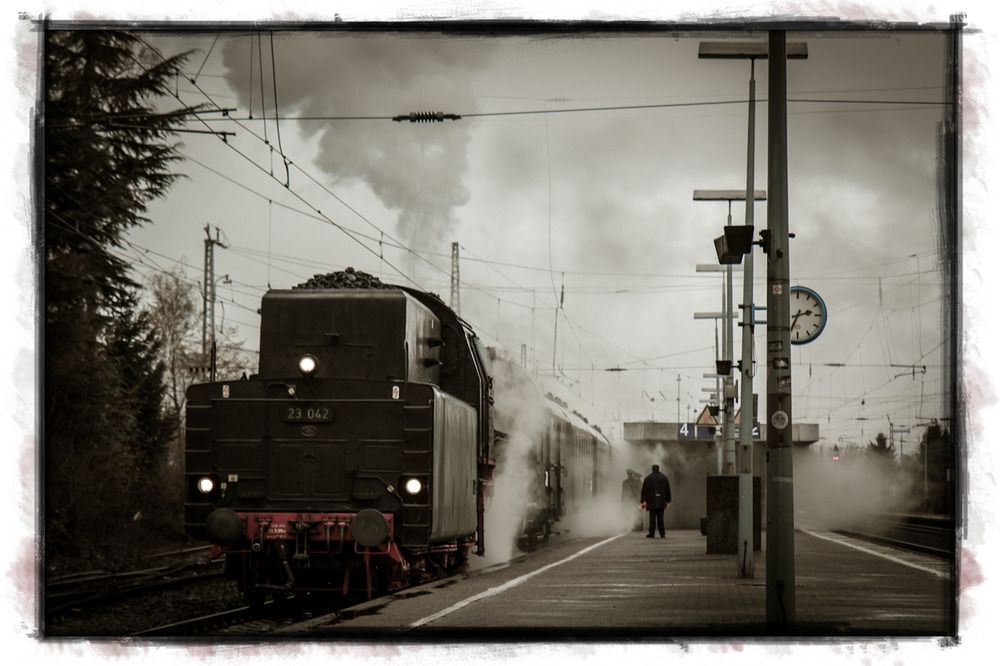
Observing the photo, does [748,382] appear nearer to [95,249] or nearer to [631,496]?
[95,249]

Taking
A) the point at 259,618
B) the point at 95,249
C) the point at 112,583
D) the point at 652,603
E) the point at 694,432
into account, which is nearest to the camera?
the point at 652,603

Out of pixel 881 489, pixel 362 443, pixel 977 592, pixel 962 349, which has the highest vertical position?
pixel 962 349

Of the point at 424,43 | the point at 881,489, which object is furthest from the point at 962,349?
the point at 881,489

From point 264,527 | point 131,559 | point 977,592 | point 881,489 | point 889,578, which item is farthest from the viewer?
point 881,489

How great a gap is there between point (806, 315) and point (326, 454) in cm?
587

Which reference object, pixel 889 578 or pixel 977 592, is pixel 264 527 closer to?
pixel 977 592

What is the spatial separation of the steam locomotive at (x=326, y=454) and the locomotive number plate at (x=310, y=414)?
11 mm

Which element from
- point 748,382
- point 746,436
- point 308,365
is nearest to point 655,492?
point 746,436

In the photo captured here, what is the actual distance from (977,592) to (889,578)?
6484 millimetres

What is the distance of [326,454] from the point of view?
498 inches

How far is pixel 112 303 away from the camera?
69.2ft

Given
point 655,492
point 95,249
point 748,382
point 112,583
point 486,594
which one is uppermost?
point 95,249

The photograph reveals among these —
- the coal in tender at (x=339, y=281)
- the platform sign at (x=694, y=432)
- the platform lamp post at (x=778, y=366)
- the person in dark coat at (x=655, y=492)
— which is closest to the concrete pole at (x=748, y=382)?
the platform lamp post at (x=778, y=366)

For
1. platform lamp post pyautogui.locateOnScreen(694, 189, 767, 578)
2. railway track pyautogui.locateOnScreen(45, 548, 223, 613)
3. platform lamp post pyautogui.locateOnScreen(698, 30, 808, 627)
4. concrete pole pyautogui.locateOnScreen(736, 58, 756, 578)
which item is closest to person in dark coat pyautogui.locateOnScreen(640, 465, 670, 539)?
platform lamp post pyautogui.locateOnScreen(694, 189, 767, 578)
